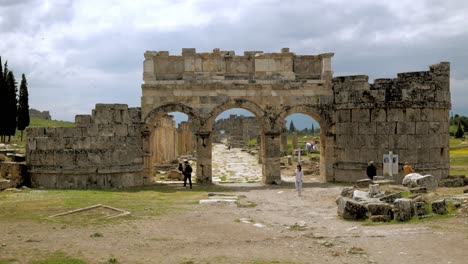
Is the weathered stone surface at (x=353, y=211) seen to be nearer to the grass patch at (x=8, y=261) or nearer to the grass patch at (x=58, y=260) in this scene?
the grass patch at (x=58, y=260)

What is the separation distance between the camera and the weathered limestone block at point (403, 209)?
1253cm

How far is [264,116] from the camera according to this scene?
23.1m

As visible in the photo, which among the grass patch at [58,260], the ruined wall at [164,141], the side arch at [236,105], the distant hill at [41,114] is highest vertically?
the distant hill at [41,114]

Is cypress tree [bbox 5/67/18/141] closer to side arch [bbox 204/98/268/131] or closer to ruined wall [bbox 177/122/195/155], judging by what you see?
ruined wall [bbox 177/122/195/155]

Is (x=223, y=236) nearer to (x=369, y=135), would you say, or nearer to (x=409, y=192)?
(x=409, y=192)

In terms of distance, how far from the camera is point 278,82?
2314 cm

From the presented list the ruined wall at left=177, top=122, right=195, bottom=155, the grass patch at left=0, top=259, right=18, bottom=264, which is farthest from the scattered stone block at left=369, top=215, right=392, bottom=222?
the ruined wall at left=177, top=122, right=195, bottom=155

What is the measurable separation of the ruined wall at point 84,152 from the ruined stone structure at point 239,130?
39635 millimetres

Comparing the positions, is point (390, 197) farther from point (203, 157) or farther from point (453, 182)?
point (203, 157)

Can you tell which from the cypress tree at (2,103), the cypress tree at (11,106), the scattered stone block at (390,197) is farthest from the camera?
the cypress tree at (11,106)

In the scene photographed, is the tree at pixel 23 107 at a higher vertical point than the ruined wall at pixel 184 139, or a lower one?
higher

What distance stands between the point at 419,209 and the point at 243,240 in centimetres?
478

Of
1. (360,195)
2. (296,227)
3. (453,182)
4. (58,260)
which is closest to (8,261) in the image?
(58,260)

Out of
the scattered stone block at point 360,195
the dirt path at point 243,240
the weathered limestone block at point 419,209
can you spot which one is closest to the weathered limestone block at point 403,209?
the weathered limestone block at point 419,209
